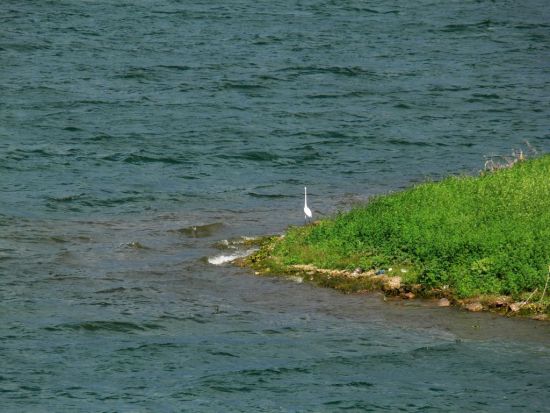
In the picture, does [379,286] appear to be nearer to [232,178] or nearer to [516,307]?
[516,307]

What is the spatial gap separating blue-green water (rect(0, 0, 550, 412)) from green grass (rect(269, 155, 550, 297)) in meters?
0.75

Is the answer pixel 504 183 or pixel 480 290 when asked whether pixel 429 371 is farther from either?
pixel 504 183

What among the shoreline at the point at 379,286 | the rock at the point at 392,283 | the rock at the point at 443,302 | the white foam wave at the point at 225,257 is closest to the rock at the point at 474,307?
the shoreline at the point at 379,286

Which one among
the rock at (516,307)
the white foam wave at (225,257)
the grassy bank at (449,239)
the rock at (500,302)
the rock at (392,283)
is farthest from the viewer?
the white foam wave at (225,257)

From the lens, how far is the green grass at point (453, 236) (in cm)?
1991

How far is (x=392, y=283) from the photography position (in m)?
20.7

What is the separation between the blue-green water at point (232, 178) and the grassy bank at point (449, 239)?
65 centimetres

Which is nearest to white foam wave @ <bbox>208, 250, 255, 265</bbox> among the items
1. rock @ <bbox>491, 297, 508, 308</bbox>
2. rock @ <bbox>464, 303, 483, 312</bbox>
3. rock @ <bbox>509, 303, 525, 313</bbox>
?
rock @ <bbox>464, 303, 483, 312</bbox>

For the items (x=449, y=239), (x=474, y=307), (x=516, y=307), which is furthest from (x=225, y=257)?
(x=516, y=307)

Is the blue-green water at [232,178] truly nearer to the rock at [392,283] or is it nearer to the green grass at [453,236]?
the rock at [392,283]

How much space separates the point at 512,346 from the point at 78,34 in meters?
29.3

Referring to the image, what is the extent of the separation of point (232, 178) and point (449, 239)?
10.9 meters

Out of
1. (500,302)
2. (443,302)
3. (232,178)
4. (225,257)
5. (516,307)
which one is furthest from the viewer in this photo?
(232,178)

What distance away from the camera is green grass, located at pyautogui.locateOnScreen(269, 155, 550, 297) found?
19.9 metres
